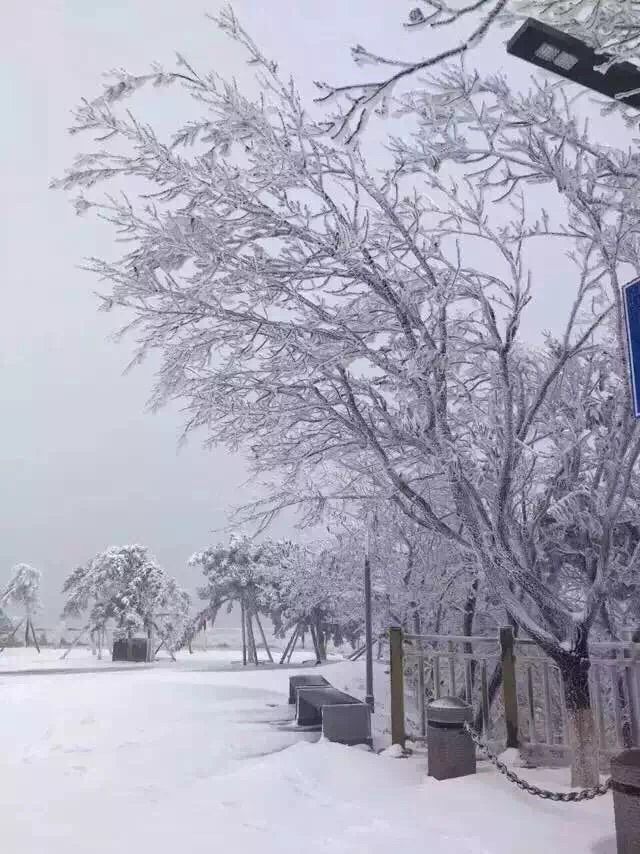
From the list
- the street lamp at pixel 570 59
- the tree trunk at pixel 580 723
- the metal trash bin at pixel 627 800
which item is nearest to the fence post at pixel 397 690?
the tree trunk at pixel 580 723

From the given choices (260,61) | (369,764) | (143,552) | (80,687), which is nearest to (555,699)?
(369,764)

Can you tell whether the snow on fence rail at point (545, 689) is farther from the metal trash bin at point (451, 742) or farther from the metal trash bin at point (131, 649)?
the metal trash bin at point (131, 649)

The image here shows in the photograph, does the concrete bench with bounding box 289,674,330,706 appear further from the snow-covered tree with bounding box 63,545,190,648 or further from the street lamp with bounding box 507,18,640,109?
the snow-covered tree with bounding box 63,545,190,648

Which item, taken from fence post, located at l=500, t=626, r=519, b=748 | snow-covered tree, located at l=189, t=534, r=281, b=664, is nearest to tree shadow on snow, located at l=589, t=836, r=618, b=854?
fence post, located at l=500, t=626, r=519, b=748

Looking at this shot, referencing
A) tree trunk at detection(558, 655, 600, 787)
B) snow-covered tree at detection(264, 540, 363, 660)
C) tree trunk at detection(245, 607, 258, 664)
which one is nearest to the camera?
tree trunk at detection(558, 655, 600, 787)

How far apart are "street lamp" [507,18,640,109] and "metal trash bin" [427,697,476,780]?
5.51m

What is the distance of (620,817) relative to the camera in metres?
4.10

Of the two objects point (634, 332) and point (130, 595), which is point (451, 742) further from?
point (130, 595)

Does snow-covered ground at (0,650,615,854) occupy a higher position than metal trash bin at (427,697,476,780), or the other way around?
metal trash bin at (427,697,476,780)

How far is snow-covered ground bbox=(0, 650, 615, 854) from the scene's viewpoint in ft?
15.7

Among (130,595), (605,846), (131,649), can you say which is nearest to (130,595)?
(130,595)

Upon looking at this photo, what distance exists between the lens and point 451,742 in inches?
258

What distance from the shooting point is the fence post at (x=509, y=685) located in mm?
7266

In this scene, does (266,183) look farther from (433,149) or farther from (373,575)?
(373,575)
